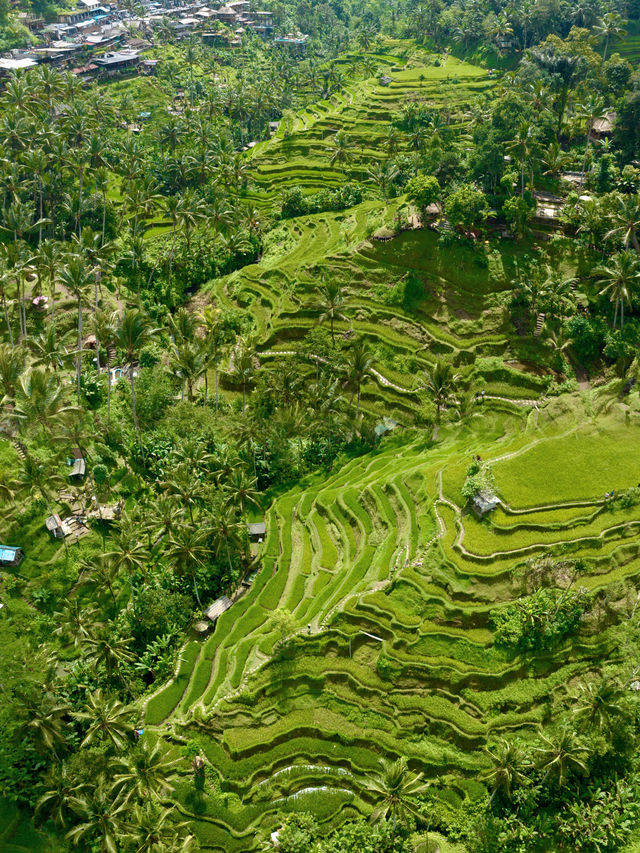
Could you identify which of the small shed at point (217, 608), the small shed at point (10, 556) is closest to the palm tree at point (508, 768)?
the small shed at point (217, 608)

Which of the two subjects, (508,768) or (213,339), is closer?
(508,768)

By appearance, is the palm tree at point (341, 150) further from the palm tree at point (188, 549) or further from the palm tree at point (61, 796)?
the palm tree at point (61, 796)

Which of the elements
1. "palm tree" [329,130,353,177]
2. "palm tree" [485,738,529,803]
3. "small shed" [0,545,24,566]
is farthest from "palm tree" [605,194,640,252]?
"small shed" [0,545,24,566]

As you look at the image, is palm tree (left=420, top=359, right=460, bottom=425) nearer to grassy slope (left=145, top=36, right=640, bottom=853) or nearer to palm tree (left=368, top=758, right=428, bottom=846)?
grassy slope (left=145, top=36, right=640, bottom=853)

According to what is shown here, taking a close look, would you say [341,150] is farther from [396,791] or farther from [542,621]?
[396,791]

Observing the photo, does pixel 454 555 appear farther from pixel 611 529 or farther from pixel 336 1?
pixel 336 1

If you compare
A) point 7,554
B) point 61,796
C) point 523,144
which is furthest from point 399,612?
point 523,144

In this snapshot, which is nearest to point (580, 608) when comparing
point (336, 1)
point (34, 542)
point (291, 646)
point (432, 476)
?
point (432, 476)
